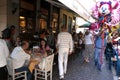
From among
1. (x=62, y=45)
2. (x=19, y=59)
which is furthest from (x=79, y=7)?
(x=19, y=59)

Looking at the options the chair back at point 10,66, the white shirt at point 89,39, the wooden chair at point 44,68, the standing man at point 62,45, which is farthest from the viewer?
the white shirt at point 89,39

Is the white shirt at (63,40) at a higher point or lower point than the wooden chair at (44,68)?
higher

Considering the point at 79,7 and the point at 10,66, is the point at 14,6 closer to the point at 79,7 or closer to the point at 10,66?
the point at 79,7

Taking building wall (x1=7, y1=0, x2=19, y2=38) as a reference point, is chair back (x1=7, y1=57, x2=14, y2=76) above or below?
below

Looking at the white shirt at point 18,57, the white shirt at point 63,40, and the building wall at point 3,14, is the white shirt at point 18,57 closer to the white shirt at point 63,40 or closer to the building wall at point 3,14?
the white shirt at point 63,40

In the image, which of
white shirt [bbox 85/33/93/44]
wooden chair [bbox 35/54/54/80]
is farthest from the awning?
wooden chair [bbox 35/54/54/80]

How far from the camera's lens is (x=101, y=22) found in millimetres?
13023

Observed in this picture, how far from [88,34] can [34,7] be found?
3.33 meters

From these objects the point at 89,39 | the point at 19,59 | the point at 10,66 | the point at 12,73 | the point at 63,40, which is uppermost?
the point at 63,40

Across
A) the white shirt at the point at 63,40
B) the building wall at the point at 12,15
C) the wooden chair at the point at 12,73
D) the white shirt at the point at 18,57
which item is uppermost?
the building wall at the point at 12,15

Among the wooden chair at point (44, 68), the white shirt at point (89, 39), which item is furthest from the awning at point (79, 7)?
the wooden chair at point (44, 68)

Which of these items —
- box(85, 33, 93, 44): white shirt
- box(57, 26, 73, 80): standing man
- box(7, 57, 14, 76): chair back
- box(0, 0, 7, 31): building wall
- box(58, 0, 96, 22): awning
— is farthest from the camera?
box(85, 33, 93, 44): white shirt

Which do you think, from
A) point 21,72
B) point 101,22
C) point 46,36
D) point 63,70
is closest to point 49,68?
point 21,72

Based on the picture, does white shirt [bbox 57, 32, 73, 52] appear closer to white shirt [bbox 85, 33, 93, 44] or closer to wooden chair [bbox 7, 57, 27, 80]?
wooden chair [bbox 7, 57, 27, 80]
